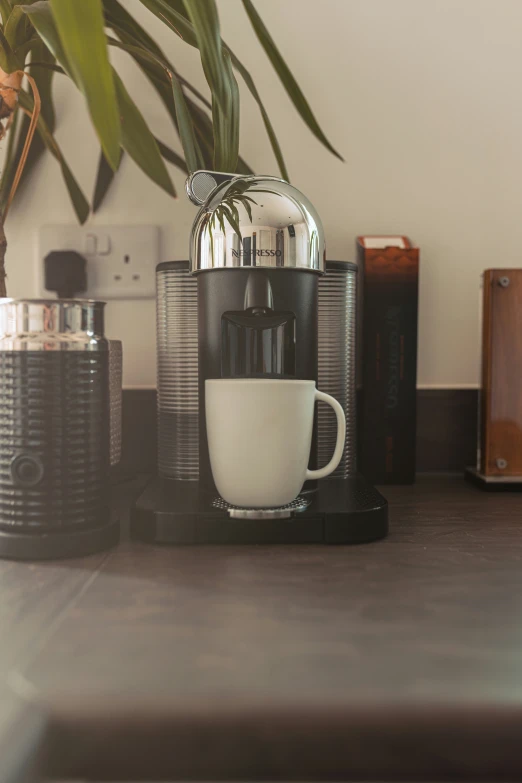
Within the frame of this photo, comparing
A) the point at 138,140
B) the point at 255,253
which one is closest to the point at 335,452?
the point at 255,253

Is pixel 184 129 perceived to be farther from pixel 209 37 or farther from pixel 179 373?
pixel 179 373

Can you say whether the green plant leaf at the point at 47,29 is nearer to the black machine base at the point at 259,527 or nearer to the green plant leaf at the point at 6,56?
the green plant leaf at the point at 6,56

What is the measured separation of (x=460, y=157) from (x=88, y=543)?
738 mm

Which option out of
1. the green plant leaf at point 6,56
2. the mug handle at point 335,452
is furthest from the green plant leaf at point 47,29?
the mug handle at point 335,452

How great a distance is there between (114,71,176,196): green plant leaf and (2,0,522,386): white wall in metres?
0.22

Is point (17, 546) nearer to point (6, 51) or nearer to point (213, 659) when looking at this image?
point (213, 659)

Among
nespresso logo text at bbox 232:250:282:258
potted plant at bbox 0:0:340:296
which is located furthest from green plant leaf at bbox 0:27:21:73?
nespresso logo text at bbox 232:250:282:258

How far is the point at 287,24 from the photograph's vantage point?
35.7 inches

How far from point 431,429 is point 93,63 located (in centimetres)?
65

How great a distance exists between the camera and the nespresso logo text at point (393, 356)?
82 cm

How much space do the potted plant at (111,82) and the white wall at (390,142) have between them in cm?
6

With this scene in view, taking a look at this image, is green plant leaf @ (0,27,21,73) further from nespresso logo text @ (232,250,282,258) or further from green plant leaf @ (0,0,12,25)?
nespresso logo text @ (232,250,282,258)

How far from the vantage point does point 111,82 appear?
441 millimetres

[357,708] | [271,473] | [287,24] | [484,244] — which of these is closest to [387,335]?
[484,244]
